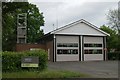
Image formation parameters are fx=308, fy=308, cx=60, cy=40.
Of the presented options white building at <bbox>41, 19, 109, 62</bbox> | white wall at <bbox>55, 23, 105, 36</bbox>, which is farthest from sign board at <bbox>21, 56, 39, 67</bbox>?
white wall at <bbox>55, 23, 105, 36</bbox>

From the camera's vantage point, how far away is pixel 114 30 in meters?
72.9

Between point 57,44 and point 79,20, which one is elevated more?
point 79,20

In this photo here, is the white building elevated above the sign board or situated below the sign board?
above

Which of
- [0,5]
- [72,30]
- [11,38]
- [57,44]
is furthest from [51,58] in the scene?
[0,5]

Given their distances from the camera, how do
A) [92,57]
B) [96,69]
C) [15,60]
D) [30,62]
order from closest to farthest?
[30,62] < [15,60] < [96,69] < [92,57]

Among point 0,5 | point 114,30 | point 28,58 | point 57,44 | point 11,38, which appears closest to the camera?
point 28,58

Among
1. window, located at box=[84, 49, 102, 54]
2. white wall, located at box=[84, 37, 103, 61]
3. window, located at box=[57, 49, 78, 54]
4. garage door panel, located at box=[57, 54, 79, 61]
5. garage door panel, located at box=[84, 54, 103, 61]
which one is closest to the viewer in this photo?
garage door panel, located at box=[57, 54, 79, 61]

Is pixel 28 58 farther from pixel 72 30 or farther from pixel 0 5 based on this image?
pixel 72 30

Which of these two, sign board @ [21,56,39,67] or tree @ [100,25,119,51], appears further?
tree @ [100,25,119,51]

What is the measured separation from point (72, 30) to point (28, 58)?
28.8 meters

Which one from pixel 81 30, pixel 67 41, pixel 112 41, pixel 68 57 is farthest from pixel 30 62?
pixel 112 41

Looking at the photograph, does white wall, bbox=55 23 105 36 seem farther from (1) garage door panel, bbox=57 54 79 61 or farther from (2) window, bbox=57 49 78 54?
(1) garage door panel, bbox=57 54 79 61

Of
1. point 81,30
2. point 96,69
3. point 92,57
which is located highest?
point 81,30

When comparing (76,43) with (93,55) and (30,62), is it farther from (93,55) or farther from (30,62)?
(30,62)
